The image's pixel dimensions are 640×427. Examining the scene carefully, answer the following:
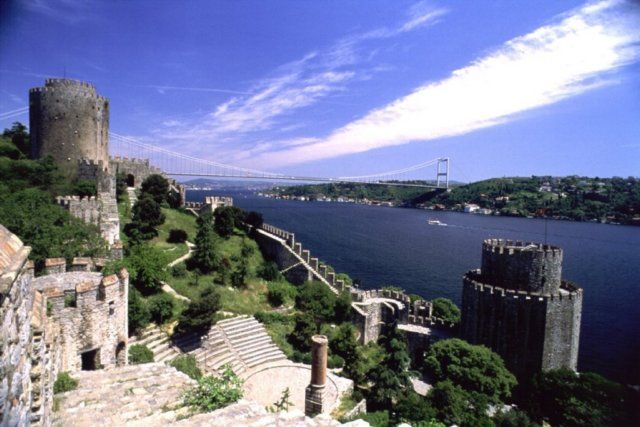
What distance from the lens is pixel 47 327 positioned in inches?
215

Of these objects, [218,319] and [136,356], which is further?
[218,319]

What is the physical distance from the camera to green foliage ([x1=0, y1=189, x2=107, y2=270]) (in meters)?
12.2

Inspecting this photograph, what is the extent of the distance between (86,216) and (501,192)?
116254mm

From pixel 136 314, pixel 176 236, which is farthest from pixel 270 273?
pixel 136 314

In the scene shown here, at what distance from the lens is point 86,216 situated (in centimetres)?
1691

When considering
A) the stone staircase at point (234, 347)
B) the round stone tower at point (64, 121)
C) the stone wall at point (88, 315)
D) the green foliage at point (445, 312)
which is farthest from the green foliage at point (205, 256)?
the green foliage at point (445, 312)

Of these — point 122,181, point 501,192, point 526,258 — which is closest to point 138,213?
point 122,181

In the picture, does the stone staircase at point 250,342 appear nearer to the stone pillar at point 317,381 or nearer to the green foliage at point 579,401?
the stone pillar at point 317,381

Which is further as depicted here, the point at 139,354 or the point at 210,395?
the point at 139,354

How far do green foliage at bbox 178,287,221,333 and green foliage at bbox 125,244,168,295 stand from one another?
2.09m

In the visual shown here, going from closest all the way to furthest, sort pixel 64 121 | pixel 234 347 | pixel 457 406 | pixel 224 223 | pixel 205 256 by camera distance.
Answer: pixel 457 406, pixel 234 347, pixel 205 256, pixel 64 121, pixel 224 223

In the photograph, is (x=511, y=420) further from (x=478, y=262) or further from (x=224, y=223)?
(x=478, y=262)

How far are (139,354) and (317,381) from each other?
234 inches

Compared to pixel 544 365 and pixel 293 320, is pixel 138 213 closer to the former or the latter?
pixel 293 320
